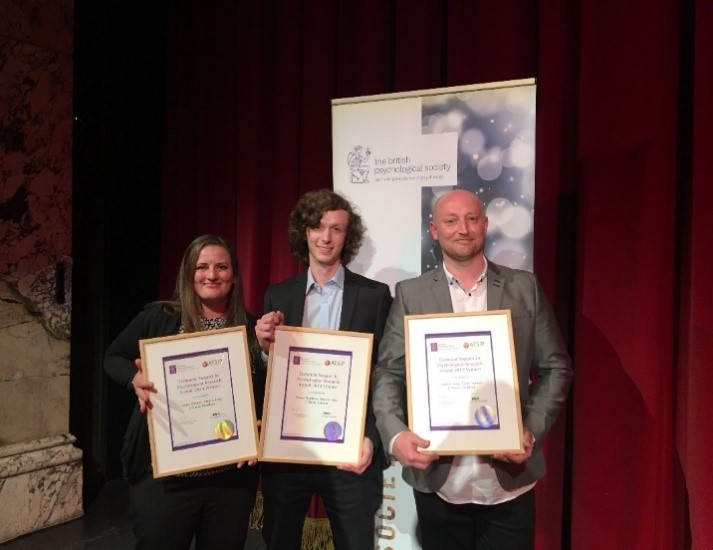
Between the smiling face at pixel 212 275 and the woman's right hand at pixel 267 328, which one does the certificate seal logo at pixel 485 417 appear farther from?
the smiling face at pixel 212 275

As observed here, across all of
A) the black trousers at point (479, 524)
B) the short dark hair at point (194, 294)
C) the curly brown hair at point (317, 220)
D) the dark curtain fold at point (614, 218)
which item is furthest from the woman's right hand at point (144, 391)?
the dark curtain fold at point (614, 218)

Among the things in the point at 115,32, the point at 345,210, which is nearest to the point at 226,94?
the point at 115,32

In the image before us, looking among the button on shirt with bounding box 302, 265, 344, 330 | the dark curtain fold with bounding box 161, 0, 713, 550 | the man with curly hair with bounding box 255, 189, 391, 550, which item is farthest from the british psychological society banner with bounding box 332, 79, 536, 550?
the button on shirt with bounding box 302, 265, 344, 330

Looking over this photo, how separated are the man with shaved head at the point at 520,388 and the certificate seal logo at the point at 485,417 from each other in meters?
0.10

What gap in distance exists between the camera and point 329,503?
202 cm

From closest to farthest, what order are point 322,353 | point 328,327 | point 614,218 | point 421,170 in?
1. point 322,353
2. point 328,327
3. point 614,218
4. point 421,170

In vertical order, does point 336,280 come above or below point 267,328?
above

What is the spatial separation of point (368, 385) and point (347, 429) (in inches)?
6.1

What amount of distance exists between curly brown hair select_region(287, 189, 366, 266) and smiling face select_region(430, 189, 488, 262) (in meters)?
0.48

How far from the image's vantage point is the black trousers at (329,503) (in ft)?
6.54

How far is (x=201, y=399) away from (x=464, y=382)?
821 millimetres

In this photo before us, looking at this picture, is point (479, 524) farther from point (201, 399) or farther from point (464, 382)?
point (201, 399)

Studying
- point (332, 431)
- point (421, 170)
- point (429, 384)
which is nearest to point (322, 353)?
point (332, 431)

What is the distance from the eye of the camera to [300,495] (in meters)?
2.03
